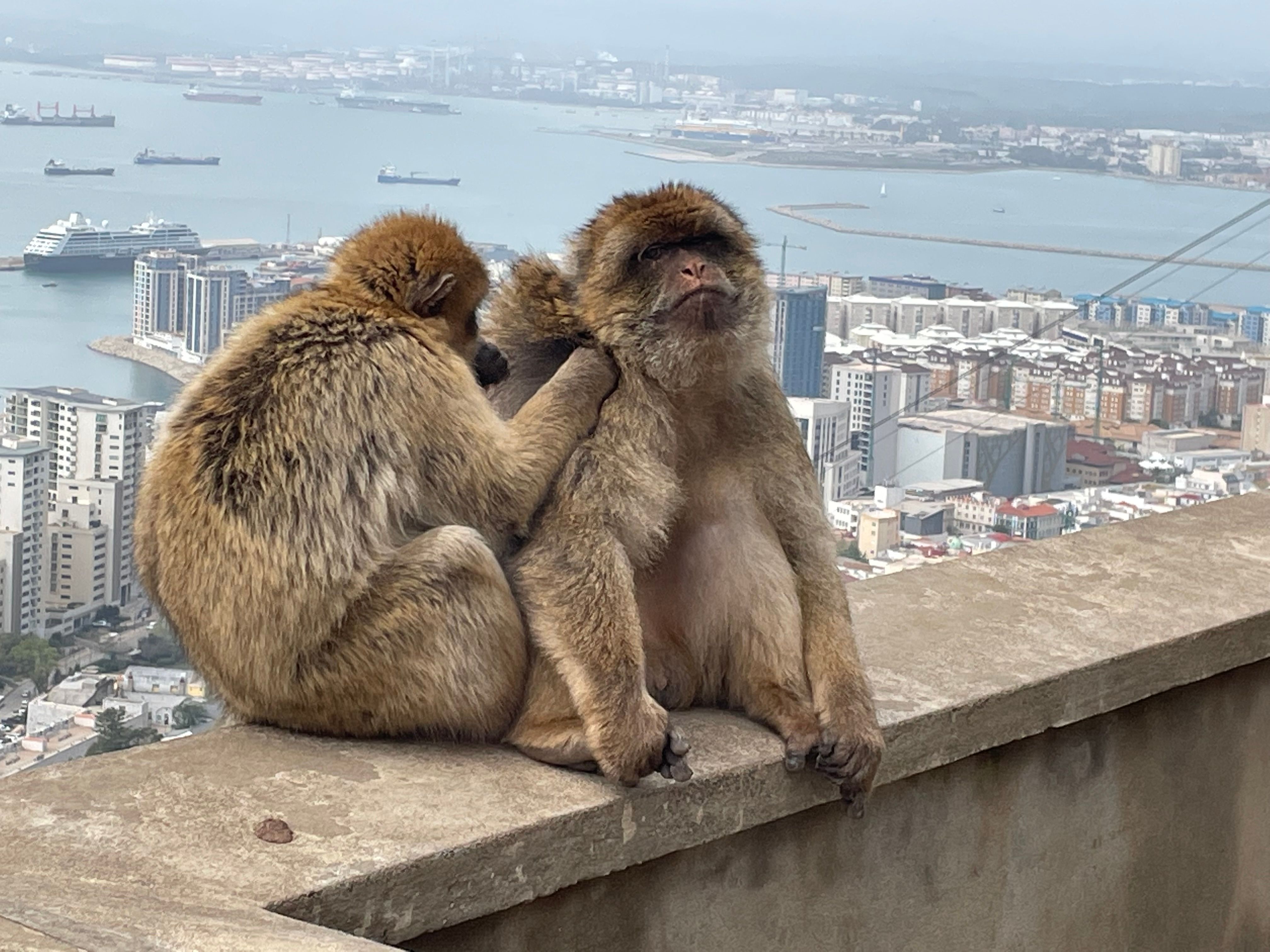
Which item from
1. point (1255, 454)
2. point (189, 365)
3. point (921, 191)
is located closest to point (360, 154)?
point (921, 191)

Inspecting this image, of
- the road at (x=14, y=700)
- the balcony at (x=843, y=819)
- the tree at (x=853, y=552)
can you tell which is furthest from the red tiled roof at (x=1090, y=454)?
the road at (x=14, y=700)

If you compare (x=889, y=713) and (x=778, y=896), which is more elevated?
(x=889, y=713)

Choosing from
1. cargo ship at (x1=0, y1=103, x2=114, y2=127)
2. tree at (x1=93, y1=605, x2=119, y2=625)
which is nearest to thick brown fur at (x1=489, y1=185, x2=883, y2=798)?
tree at (x1=93, y1=605, x2=119, y2=625)

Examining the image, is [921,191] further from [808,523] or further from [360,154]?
[808,523]

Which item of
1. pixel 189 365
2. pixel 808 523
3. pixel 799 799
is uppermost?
pixel 189 365

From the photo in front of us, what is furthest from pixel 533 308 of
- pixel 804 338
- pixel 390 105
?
pixel 390 105

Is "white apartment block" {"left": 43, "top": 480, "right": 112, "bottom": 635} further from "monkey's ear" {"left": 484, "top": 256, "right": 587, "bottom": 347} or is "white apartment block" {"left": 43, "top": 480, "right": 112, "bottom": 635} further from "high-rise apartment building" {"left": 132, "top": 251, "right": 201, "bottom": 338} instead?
"monkey's ear" {"left": 484, "top": 256, "right": 587, "bottom": 347}

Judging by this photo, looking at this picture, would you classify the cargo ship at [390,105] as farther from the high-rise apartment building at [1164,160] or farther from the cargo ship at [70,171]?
the high-rise apartment building at [1164,160]
